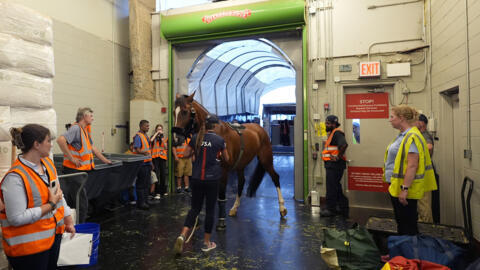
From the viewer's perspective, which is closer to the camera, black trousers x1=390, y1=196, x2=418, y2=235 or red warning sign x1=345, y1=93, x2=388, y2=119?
black trousers x1=390, y1=196, x2=418, y2=235

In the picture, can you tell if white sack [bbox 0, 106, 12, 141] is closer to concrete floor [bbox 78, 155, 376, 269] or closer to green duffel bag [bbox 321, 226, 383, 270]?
concrete floor [bbox 78, 155, 376, 269]

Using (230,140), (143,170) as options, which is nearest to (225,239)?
(230,140)

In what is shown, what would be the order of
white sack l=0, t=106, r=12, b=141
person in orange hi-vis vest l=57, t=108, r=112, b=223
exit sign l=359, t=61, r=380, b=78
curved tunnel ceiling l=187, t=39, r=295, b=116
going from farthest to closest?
curved tunnel ceiling l=187, t=39, r=295, b=116, exit sign l=359, t=61, r=380, b=78, person in orange hi-vis vest l=57, t=108, r=112, b=223, white sack l=0, t=106, r=12, b=141

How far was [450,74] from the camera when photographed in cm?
387

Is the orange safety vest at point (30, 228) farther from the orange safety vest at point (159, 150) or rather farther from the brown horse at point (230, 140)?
the orange safety vest at point (159, 150)

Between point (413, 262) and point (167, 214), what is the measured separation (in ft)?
11.9

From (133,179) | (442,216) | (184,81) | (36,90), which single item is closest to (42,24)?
(36,90)

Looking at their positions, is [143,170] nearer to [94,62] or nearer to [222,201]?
[222,201]

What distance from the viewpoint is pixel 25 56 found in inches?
97.4

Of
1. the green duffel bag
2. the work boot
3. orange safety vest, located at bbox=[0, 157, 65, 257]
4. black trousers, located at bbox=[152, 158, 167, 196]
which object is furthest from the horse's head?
black trousers, located at bbox=[152, 158, 167, 196]

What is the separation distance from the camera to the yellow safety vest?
8.11ft

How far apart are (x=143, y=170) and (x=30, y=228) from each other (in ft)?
11.8

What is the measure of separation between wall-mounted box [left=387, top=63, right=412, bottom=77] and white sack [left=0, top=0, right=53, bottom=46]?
16.4 feet

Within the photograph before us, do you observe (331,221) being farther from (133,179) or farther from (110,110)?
(110,110)
